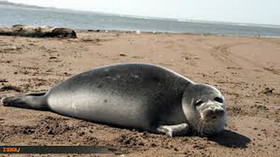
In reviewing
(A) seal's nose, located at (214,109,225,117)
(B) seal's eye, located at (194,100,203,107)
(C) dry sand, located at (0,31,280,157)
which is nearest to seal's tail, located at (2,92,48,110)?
(C) dry sand, located at (0,31,280,157)

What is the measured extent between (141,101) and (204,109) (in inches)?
27.6

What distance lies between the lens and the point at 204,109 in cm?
418

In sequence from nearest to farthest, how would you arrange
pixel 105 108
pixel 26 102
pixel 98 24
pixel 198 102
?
pixel 198 102, pixel 105 108, pixel 26 102, pixel 98 24

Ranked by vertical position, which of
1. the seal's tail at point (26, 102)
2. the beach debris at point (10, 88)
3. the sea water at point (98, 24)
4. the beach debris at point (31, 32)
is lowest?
the sea water at point (98, 24)

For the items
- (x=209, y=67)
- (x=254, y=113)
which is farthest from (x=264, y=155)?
(x=209, y=67)

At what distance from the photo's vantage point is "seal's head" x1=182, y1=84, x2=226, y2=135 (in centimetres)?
414

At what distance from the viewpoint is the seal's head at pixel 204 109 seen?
414 cm

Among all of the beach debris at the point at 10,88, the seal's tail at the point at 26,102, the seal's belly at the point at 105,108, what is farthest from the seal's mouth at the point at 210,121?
the beach debris at the point at 10,88

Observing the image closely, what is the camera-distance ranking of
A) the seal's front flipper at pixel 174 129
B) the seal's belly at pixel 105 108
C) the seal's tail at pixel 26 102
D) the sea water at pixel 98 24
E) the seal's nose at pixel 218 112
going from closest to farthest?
1. the seal's nose at pixel 218 112
2. the seal's front flipper at pixel 174 129
3. the seal's belly at pixel 105 108
4. the seal's tail at pixel 26 102
5. the sea water at pixel 98 24

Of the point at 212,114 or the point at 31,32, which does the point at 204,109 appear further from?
the point at 31,32

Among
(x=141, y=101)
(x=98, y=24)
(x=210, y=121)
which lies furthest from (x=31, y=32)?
(x=98, y=24)

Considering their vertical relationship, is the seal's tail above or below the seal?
below

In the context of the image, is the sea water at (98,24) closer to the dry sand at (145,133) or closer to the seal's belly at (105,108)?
the dry sand at (145,133)

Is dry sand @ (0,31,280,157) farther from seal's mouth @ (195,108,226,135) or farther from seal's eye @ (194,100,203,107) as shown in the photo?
seal's eye @ (194,100,203,107)
